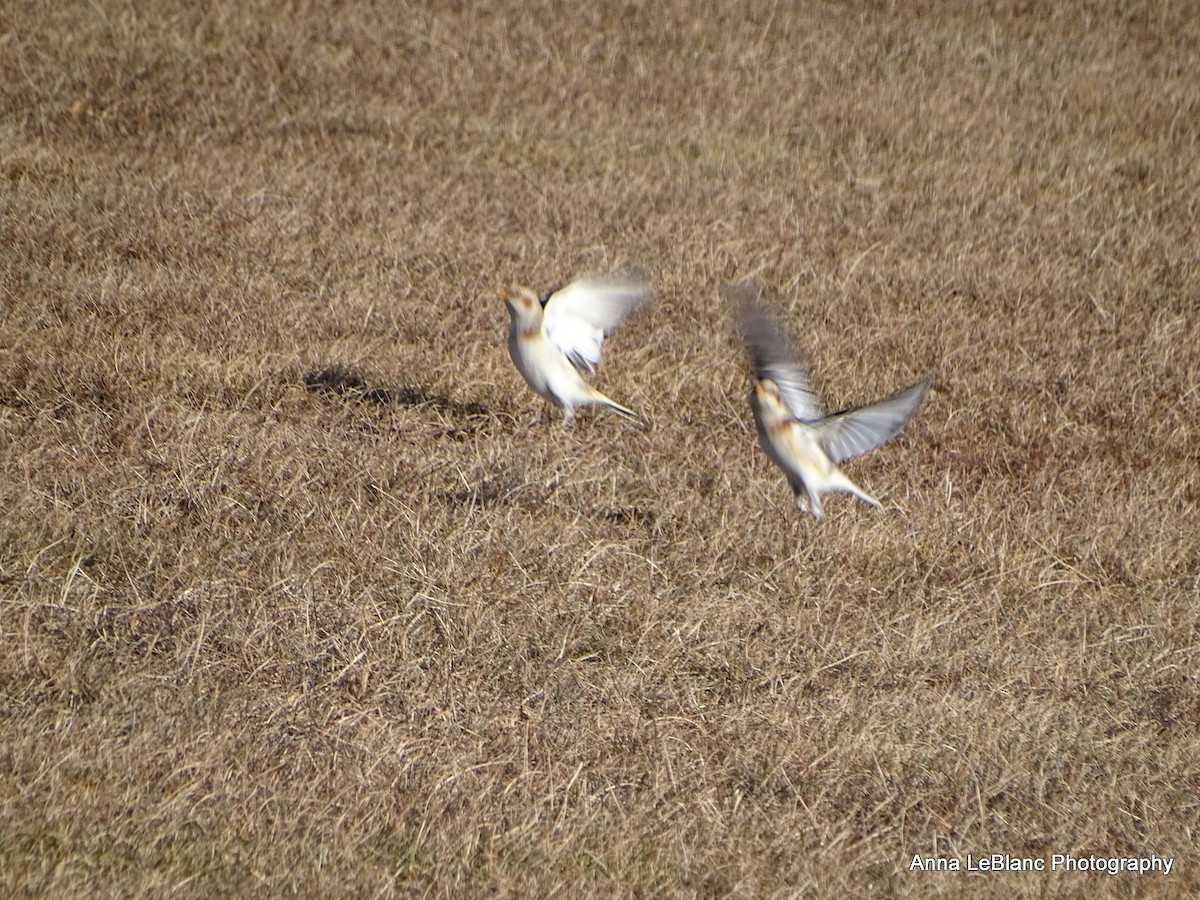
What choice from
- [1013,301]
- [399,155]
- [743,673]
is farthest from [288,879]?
[399,155]

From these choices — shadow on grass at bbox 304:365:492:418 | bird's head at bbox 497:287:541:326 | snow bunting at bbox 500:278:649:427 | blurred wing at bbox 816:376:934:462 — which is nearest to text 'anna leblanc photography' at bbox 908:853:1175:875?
blurred wing at bbox 816:376:934:462

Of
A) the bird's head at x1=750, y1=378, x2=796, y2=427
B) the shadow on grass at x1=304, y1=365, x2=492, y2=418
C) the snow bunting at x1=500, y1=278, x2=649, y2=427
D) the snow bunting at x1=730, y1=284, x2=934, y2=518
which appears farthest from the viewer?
the shadow on grass at x1=304, y1=365, x2=492, y2=418

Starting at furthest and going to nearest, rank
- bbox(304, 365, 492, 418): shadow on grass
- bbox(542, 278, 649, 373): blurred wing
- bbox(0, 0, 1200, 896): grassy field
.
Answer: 1. bbox(304, 365, 492, 418): shadow on grass
2. bbox(542, 278, 649, 373): blurred wing
3. bbox(0, 0, 1200, 896): grassy field

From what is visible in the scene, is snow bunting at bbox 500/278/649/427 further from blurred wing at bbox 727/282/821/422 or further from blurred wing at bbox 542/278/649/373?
blurred wing at bbox 727/282/821/422

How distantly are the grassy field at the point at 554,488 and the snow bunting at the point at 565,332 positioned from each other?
0.91ft

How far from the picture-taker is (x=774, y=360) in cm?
571

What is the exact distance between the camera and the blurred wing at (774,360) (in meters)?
5.55

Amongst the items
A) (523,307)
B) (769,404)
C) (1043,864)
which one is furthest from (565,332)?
(1043,864)

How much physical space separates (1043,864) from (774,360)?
223 centimetres

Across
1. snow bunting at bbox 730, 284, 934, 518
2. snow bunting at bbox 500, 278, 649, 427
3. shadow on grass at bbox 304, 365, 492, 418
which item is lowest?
shadow on grass at bbox 304, 365, 492, 418

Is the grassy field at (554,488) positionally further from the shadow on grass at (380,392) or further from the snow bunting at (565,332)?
the snow bunting at (565,332)

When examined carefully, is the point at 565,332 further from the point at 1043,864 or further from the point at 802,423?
the point at 1043,864

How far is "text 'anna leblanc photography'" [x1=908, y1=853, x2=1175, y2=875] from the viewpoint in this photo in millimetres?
4320

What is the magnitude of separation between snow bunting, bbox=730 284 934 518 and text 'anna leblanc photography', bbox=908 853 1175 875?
1791mm
